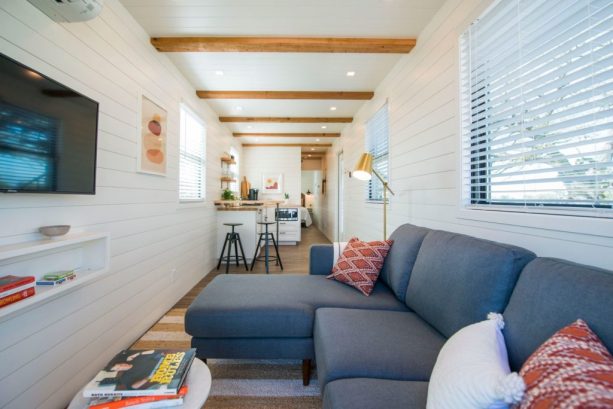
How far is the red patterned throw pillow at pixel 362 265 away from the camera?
193 cm

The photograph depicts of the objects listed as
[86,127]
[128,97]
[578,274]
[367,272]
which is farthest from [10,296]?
[578,274]

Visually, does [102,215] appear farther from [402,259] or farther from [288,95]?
[288,95]

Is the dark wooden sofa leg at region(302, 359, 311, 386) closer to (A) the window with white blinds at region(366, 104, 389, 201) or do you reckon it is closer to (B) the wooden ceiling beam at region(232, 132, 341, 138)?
(A) the window with white blinds at region(366, 104, 389, 201)

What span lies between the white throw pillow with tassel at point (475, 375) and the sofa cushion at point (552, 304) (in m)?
0.07

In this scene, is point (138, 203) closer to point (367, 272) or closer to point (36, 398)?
point (36, 398)

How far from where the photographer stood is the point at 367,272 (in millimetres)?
1952

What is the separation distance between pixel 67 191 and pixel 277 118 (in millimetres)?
3957

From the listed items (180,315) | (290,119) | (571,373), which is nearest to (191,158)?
(180,315)

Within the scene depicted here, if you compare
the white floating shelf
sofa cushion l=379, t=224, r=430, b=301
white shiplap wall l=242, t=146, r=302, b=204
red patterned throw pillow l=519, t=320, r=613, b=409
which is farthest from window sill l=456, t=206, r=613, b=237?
white shiplap wall l=242, t=146, r=302, b=204

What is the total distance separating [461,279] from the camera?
1.23 metres

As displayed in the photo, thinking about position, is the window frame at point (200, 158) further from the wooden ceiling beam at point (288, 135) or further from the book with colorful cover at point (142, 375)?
the book with colorful cover at point (142, 375)

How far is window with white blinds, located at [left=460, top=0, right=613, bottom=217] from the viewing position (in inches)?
41.1

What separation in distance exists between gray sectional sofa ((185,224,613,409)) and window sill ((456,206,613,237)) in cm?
24

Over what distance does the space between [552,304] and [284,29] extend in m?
2.65
